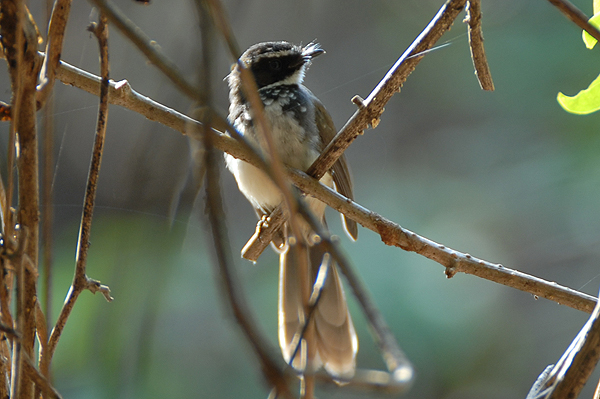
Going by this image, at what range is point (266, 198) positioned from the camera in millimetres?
2439

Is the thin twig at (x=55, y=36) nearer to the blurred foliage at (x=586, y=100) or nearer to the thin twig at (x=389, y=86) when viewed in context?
the thin twig at (x=389, y=86)

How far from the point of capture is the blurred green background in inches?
142

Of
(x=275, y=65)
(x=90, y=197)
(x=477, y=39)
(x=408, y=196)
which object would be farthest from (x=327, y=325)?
(x=408, y=196)

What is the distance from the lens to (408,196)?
451 centimetres

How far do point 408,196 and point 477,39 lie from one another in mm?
3427

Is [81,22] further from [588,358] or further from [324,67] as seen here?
[588,358]

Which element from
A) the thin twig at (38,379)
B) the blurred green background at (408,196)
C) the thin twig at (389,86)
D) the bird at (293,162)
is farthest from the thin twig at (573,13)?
the blurred green background at (408,196)

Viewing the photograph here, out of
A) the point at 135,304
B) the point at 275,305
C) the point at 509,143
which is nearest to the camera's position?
the point at 135,304

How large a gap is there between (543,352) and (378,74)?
8.43 feet

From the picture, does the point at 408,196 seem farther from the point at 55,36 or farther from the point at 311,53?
the point at 55,36

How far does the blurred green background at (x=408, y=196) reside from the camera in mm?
3602

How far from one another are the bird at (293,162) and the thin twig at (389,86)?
25.7 inches

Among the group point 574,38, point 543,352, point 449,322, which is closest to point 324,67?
point 574,38

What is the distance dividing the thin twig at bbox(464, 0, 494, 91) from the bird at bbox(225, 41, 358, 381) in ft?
3.25
